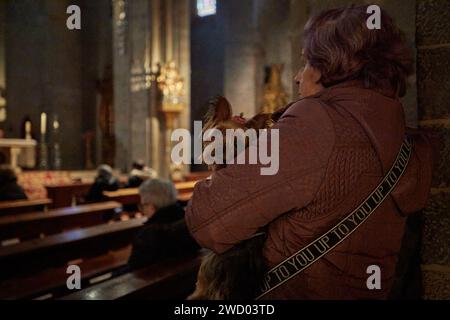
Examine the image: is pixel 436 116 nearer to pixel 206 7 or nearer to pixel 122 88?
pixel 122 88

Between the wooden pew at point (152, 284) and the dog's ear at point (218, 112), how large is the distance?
1081 millimetres

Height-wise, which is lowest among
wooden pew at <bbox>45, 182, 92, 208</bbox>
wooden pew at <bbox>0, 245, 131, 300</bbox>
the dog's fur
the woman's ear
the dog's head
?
wooden pew at <bbox>0, 245, 131, 300</bbox>

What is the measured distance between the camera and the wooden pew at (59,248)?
2.92 m

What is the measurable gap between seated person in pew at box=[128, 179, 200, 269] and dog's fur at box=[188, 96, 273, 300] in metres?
1.51

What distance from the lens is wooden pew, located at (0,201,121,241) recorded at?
154 inches

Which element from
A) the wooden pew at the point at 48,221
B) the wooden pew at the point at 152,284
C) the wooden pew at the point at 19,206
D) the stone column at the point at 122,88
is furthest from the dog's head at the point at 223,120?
the stone column at the point at 122,88

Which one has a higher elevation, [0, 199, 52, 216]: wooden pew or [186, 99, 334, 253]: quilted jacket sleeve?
[186, 99, 334, 253]: quilted jacket sleeve

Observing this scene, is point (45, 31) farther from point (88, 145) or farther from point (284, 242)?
point (284, 242)

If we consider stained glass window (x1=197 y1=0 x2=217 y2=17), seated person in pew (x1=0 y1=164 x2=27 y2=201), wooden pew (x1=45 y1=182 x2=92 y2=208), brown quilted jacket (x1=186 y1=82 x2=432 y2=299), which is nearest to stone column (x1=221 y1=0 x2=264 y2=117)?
stained glass window (x1=197 y1=0 x2=217 y2=17)

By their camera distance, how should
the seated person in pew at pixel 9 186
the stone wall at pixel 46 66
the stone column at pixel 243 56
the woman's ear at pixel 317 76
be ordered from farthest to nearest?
the stone column at pixel 243 56 < the stone wall at pixel 46 66 < the seated person in pew at pixel 9 186 < the woman's ear at pixel 317 76

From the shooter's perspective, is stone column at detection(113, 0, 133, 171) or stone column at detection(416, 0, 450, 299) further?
stone column at detection(113, 0, 133, 171)

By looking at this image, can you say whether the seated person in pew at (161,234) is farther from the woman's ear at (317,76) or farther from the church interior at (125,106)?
the woman's ear at (317,76)

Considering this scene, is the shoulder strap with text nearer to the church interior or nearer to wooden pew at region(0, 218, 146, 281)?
the church interior
